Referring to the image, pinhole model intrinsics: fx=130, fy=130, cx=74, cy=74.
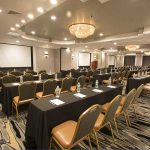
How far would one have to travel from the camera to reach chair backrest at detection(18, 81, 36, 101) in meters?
3.14

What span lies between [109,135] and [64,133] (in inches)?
49.7

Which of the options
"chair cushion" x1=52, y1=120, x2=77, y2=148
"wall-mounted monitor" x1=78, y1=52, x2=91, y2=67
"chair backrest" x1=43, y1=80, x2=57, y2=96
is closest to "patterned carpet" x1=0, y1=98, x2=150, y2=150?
"chair cushion" x1=52, y1=120, x2=77, y2=148

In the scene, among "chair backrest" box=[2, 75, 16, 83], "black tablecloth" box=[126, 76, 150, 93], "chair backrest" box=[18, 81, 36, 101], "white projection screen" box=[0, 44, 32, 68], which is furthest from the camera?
"white projection screen" box=[0, 44, 32, 68]

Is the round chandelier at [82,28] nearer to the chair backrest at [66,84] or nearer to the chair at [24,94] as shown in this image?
the chair backrest at [66,84]

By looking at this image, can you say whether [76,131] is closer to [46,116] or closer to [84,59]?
[46,116]

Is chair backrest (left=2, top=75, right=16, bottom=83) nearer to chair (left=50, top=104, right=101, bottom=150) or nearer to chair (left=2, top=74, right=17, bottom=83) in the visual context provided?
chair (left=2, top=74, right=17, bottom=83)

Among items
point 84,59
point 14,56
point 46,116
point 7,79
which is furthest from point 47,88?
point 84,59

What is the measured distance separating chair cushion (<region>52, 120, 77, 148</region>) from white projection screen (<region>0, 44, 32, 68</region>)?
896cm

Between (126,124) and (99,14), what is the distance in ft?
11.5

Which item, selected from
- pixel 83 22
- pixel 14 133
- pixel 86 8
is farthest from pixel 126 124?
pixel 83 22

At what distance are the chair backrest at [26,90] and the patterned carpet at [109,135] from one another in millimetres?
579

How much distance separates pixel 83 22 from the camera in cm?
501

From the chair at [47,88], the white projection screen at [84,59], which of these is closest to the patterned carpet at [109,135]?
the chair at [47,88]

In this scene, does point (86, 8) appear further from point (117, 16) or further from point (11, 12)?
point (11, 12)
